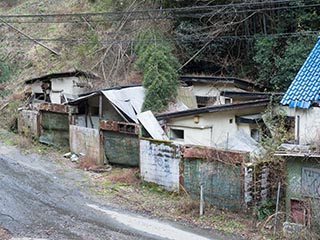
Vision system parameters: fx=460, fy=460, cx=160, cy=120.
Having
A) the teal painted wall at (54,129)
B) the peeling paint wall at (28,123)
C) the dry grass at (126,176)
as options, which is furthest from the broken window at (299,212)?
the peeling paint wall at (28,123)

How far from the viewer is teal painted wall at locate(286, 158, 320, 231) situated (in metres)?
10.1

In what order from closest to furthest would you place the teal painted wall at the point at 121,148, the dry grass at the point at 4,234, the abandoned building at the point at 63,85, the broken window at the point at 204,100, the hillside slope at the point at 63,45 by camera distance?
1. the dry grass at the point at 4,234
2. the teal painted wall at the point at 121,148
3. the broken window at the point at 204,100
4. the abandoned building at the point at 63,85
5. the hillside slope at the point at 63,45

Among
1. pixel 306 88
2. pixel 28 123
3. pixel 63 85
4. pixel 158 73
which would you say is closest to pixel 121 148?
pixel 158 73

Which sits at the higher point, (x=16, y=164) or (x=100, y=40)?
(x=100, y=40)

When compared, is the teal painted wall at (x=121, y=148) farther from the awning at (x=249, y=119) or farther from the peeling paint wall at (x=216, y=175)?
the awning at (x=249, y=119)

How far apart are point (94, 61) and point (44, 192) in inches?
503

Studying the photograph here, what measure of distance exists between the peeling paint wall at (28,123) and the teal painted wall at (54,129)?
371mm

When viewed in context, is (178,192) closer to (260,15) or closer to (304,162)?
(304,162)

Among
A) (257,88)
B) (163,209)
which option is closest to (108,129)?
(163,209)

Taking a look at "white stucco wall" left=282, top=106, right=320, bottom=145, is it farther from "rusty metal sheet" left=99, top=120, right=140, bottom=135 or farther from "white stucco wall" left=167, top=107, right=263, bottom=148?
"rusty metal sheet" left=99, top=120, right=140, bottom=135

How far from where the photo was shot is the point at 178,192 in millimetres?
13352

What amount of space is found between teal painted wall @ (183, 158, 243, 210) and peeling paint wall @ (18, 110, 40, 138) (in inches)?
376

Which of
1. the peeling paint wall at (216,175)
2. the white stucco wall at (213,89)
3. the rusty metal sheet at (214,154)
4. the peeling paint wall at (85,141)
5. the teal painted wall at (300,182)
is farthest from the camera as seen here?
the white stucco wall at (213,89)

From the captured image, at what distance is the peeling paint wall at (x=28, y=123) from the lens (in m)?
20.3
